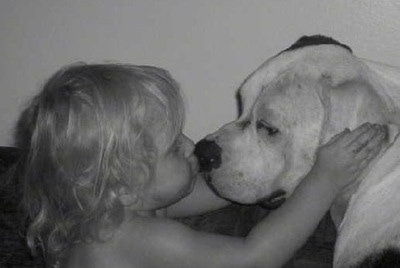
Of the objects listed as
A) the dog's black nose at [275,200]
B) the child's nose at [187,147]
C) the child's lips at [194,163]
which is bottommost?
the dog's black nose at [275,200]

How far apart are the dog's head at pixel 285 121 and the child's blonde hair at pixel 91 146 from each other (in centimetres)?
13

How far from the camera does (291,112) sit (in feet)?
4.24

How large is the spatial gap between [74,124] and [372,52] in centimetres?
97

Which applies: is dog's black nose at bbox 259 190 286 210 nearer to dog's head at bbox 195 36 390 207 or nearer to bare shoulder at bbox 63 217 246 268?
dog's head at bbox 195 36 390 207

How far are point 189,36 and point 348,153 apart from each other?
854 mm

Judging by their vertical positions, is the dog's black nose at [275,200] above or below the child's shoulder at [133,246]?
above

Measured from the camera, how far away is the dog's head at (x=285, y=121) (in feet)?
4.17

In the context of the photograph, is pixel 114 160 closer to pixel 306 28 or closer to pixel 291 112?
pixel 291 112

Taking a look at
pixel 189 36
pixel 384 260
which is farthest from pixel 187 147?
pixel 189 36

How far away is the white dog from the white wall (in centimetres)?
52

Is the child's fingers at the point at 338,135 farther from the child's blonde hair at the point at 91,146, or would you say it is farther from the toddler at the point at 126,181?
the child's blonde hair at the point at 91,146

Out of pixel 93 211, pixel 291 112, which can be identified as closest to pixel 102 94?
pixel 93 211

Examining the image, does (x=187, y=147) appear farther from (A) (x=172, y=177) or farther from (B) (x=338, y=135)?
(B) (x=338, y=135)

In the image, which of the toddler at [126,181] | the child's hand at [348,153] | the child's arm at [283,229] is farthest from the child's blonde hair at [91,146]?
the child's hand at [348,153]
